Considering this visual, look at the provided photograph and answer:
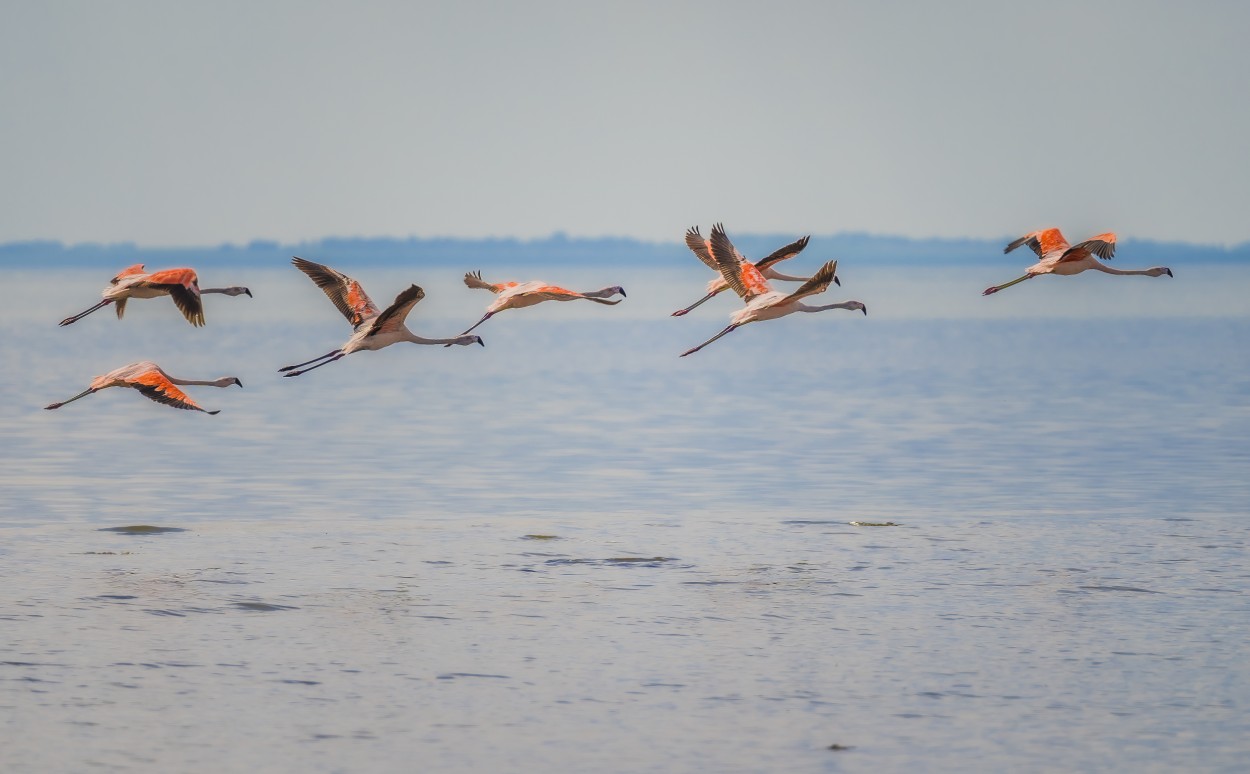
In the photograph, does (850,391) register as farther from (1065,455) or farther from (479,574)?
(479,574)

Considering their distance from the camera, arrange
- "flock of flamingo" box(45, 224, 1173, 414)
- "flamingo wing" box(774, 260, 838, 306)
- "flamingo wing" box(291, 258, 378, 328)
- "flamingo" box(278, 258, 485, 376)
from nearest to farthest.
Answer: "flamingo wing" box(774, 260, 838, 306)
"flock of flamingo" box(45, 224, 1173, 414)
"flamingo" box(278, 258, 485, 376)
"flamingo wing" box(291, 258, 378, 328)

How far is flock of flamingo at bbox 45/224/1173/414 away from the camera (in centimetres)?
1998

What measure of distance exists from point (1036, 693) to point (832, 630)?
282cm

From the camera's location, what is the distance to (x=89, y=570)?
21.2 metres

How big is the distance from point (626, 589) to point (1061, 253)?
24.8ft

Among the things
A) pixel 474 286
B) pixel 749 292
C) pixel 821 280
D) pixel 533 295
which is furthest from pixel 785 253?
pixel 474 286

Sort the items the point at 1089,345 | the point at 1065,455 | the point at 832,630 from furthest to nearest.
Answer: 1. the point at 1089,345
2. the point at 1065,455
3. the point at 832,630

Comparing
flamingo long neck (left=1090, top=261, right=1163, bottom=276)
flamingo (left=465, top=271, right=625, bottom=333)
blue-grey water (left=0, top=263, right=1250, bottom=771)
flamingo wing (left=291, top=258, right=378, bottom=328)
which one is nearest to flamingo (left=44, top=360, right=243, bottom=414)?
blue-grey water (left=0, top=263, right=1250, bottom=771)

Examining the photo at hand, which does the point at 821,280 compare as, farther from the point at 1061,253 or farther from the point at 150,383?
the point at 150,383

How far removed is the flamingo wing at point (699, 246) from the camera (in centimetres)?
2372

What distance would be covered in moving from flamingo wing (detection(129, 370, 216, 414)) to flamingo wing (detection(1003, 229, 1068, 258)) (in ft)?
37.2

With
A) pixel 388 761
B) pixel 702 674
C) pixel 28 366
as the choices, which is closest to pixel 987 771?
pixel 702 674

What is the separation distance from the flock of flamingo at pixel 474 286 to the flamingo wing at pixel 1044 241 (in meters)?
0.01

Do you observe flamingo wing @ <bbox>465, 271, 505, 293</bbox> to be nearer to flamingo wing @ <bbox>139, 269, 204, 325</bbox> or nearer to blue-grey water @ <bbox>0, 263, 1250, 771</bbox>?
blue-grey water @ <bbox>0, 263, 1250, 771</bbox>
